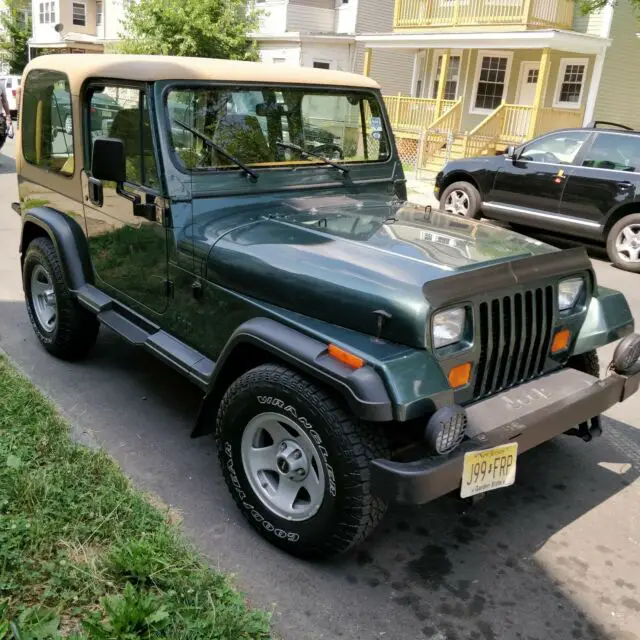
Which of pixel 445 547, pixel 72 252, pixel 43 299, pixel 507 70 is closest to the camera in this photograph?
pixel 445 547

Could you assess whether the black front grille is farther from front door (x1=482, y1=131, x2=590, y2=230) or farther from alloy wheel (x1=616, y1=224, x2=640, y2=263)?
front door (x1=482, y1=131, x2=590, y2=230)

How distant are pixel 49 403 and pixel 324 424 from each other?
2136 mm

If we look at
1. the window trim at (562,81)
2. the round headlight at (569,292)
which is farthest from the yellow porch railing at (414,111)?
the round headlight at (569,292)

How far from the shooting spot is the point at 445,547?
3164 millimetres

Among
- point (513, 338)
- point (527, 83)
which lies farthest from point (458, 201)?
point (527, 83)

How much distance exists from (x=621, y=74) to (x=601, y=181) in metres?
12.6

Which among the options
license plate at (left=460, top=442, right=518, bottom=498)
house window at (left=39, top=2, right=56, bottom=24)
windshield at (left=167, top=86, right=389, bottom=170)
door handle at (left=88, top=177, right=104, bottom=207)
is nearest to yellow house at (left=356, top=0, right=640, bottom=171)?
windshield at (left=167, top=86, right=389, bottom=170)

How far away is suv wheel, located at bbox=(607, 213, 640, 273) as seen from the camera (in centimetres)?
870

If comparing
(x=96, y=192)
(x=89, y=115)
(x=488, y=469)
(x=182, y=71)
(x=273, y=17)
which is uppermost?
(x=273, y=17)

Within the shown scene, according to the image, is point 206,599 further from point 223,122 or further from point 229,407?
point 223,122

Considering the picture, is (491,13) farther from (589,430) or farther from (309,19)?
(589,430)

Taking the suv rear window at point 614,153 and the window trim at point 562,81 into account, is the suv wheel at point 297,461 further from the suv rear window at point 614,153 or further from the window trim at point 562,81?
the window trim at point 562,81

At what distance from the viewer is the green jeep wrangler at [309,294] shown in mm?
2666

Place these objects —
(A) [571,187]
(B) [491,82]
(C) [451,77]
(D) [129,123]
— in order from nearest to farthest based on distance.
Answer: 1. (D) [129,123]
2. (A) [571,187]
3. (B) [491,82]
4. (C) [451,77]
